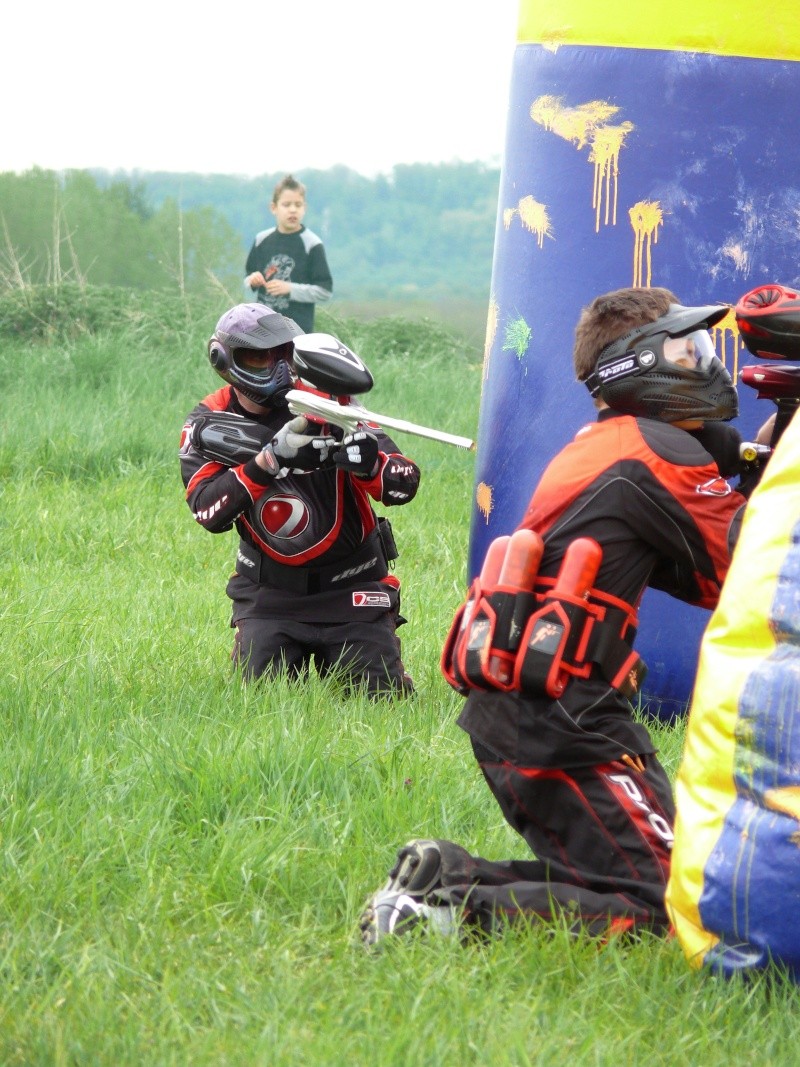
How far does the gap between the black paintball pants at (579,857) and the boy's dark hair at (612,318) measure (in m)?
0.95

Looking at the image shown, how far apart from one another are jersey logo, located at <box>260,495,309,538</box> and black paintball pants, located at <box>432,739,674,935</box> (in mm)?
1848

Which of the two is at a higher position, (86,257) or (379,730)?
(86,257)


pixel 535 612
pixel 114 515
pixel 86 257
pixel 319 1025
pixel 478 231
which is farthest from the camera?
pixel 478 231

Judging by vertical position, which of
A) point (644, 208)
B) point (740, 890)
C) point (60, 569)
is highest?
point (644, 208)

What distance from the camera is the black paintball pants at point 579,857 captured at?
9.55 feet

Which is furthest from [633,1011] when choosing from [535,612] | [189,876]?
→ [189,876]

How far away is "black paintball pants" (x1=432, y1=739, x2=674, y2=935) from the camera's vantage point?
2.91 m

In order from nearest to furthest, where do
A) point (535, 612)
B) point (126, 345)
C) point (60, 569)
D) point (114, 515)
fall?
point (535, 612) < point (60, 569) < point (114, 515) < point (126, 345)

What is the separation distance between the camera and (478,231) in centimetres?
1702

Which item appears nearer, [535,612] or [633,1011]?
[633,1011]

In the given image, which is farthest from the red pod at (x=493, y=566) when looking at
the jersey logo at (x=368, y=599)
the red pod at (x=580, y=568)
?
the jersey logo at (x=368, y=599)

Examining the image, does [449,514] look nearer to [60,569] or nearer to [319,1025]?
[60,569]

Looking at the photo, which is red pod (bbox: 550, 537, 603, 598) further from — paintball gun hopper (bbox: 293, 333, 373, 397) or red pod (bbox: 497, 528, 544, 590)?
paintball gun hopper (bbox: 293, 333, 373, 397)

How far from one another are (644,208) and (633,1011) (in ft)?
9.28
